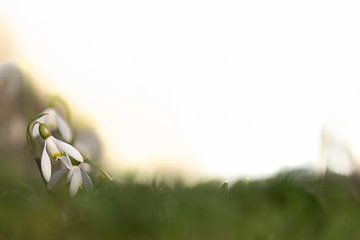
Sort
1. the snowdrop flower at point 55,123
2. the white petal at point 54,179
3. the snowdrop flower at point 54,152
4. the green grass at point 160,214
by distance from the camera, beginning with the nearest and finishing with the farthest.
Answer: the green grass at point 160,214, the white petal at point 54,179, the snowdrop flower at point 54,152, the snowdrop flower at point 55,123

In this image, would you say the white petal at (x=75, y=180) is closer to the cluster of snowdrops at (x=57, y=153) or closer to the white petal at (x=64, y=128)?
the cluster of snowdrops at (x=57, y=153)

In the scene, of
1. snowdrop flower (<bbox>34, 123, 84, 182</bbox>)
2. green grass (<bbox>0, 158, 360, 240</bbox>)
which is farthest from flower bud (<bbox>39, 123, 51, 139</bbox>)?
green grass (<bbox>0, 158, 360, 240</bbox>)

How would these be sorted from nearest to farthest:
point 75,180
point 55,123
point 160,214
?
1. point 160,214
2. point 75,180
3. point 55,123

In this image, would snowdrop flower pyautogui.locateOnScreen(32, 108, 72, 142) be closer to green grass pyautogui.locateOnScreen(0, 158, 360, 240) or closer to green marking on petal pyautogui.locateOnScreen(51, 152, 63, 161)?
green marking on petal pyautogui.locateOnScreen(51, 152, 63, 161)

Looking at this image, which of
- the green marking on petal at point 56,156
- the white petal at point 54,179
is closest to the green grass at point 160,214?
the white petal at point 54,179

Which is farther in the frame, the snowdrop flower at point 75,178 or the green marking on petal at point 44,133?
the green marking on petal at point 44,133

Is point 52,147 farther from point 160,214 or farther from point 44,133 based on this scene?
point 160,214

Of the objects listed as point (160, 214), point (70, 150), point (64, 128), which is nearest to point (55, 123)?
point (64, 128)
